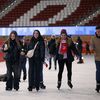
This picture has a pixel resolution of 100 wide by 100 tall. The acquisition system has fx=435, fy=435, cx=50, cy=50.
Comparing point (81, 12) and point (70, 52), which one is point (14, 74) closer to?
point (70, 52)

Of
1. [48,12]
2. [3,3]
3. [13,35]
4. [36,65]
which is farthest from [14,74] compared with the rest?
[3,3]

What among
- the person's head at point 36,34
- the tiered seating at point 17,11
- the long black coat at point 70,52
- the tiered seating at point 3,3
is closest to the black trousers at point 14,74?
the person's head at point 36,34

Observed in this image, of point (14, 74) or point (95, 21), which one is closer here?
point (14, 74)

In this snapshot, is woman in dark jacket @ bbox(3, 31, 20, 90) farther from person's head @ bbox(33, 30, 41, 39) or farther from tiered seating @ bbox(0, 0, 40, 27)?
tiered seating @ bbox(0, 0, 40, 27)

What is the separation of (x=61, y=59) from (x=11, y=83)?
1.48 meters

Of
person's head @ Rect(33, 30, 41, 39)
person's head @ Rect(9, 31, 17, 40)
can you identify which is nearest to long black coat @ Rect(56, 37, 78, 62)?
person's head @ Rect(33, 30, 41, 39)

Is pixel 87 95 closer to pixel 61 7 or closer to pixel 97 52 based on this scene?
pixel 97 52

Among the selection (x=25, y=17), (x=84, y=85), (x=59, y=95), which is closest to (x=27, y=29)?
(x=25, y=17)

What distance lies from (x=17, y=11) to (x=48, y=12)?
2.83 metres

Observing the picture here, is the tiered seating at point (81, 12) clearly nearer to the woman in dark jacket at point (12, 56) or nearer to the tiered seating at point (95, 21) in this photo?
the tiered seating at point (95, 21)

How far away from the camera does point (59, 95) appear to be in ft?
34.4

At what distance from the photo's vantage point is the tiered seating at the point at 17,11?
37.2 meters

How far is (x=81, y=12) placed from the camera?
3750 cm

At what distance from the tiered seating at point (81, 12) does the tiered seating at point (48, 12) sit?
1.38 m
